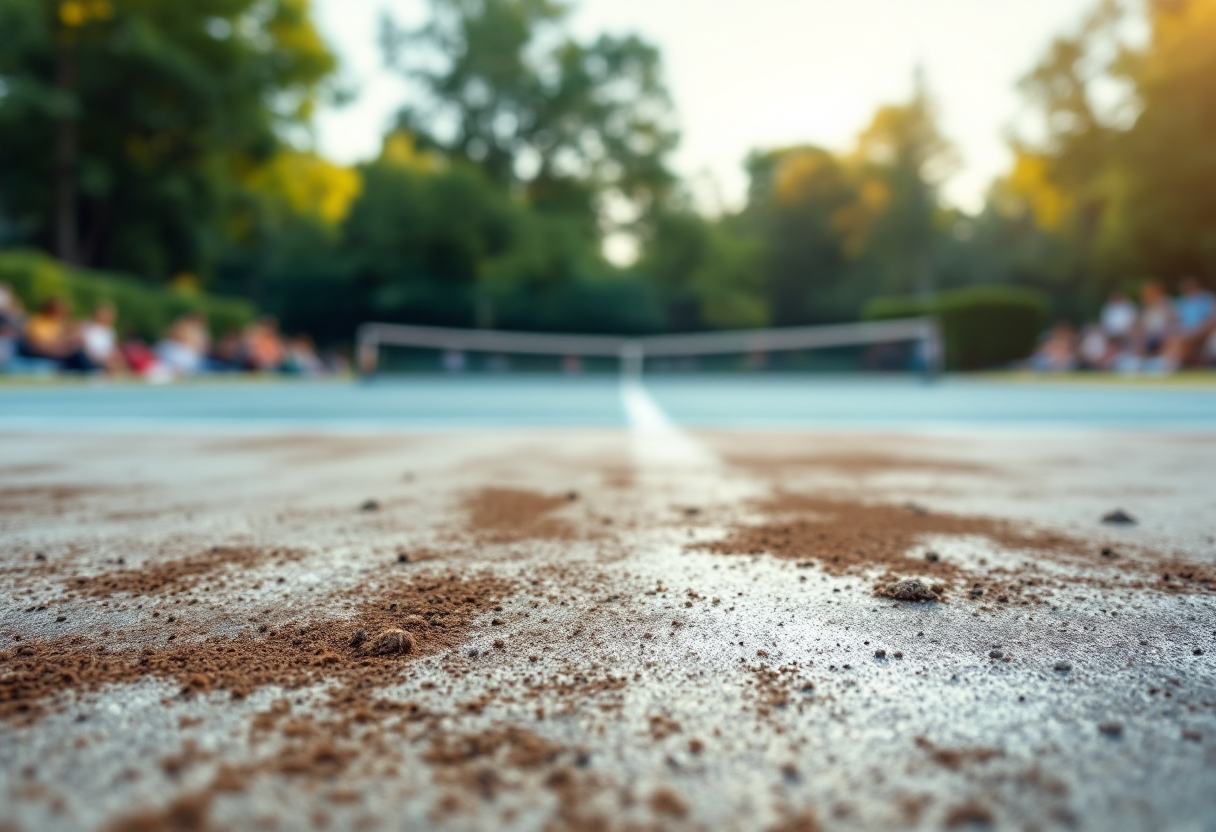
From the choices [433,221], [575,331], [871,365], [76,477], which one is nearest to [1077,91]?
[871,365]

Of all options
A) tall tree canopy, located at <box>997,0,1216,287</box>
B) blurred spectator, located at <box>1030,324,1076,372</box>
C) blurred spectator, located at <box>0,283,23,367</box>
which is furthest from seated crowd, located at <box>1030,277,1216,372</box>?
blurred spectator, located at <box>0,283,23,367</box>

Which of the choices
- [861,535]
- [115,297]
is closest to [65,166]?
[115,297]

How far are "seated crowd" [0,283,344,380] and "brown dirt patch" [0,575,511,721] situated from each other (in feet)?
39.3

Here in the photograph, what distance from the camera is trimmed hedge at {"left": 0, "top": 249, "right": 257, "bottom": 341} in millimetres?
12547

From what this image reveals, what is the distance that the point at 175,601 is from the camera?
142cm

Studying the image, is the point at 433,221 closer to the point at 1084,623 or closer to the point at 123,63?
the point at 123,63

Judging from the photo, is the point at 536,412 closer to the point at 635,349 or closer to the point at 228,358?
the point at 228,358

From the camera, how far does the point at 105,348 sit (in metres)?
12.2

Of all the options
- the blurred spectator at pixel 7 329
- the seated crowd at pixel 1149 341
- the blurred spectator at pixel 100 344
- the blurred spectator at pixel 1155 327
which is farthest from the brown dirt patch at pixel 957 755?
the blurred spectator at pixel 1155 327

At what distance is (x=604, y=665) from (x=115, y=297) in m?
17.1

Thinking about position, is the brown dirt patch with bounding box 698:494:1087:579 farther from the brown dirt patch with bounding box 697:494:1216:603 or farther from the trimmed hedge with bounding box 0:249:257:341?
the trimmed hedge with bounding box 0:249:257:341

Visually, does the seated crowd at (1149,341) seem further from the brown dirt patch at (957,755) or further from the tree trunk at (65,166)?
the tree trunk at (65,166)

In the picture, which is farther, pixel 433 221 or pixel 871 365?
pixel 433 221

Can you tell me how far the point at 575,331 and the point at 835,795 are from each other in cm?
2851
